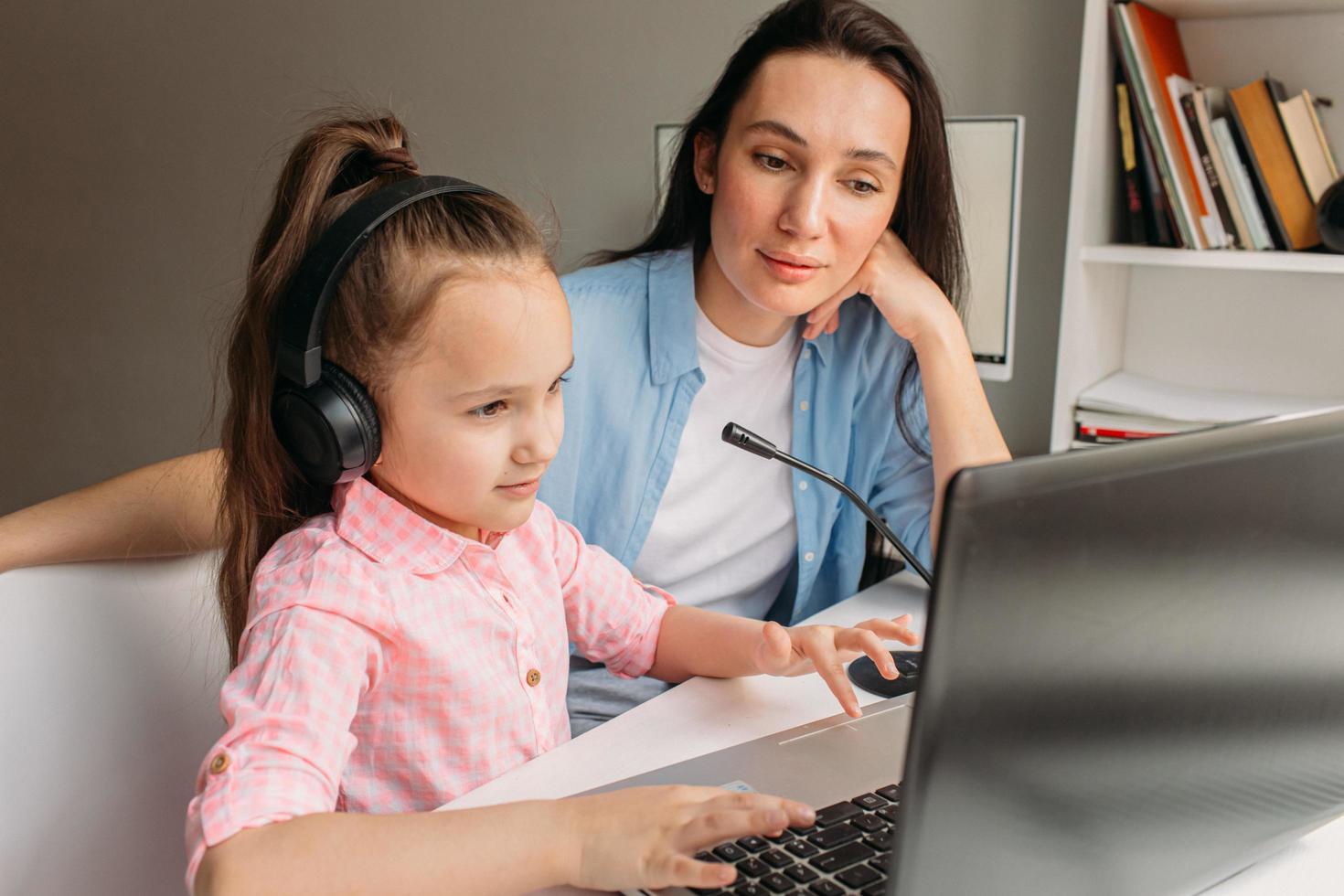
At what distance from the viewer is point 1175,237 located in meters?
1.69

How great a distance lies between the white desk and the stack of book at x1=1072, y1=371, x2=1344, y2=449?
0.90 m

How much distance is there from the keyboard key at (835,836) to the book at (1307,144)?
129 cm

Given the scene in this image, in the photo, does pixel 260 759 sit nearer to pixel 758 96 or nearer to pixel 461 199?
pixel 461 199

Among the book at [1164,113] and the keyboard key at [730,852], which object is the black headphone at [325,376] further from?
the book at [1164,113]

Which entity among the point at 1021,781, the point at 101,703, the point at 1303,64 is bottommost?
the point at 101,703

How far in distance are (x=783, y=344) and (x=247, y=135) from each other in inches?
79.0

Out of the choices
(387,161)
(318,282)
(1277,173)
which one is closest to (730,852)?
(318,282)

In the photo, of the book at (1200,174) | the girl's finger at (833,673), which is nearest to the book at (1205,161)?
the book at (1200,174)

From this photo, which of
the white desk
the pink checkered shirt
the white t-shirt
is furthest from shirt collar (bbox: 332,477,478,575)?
the white t-shirt

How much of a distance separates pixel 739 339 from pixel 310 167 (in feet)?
2.18

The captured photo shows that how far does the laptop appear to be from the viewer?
458 millimetres

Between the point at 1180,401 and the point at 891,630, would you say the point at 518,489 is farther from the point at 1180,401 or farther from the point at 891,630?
the point at 1180,401

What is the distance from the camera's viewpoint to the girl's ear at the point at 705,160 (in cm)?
138

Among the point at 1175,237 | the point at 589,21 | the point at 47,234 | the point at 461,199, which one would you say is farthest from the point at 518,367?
the point at 47,234
